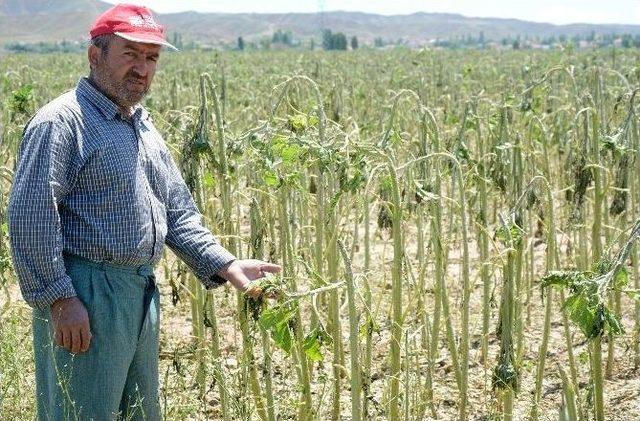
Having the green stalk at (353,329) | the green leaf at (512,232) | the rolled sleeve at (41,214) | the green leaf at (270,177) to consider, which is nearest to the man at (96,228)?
the rolled sleeve at (41,214)

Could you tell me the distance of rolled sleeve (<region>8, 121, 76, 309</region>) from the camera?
202 cm

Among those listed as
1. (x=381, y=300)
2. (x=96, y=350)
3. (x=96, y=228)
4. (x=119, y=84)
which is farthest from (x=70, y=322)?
(x=381, y=300)

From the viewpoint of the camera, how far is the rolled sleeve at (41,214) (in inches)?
79.5

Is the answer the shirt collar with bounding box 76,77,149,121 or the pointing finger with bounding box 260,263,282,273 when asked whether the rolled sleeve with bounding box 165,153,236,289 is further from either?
the shirt collar with bounding box 76,77,149,121

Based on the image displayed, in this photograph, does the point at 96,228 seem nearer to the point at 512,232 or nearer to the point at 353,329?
the point at 353,329

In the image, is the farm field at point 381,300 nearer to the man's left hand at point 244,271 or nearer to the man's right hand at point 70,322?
the man's left hand at point 244,271

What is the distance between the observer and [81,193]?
2133 millimetres

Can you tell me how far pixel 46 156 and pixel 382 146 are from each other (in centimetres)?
111

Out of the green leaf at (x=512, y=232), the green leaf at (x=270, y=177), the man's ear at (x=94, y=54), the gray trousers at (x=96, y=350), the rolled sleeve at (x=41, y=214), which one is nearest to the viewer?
the rolled sleeve at (x=41, y=214)

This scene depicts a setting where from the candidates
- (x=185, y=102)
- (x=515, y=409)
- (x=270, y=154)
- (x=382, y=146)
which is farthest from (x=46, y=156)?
(x=185, y=102)

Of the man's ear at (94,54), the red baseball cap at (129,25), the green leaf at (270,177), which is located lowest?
the green leaf at (270,177)

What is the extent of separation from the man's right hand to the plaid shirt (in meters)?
0.03

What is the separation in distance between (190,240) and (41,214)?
52 centimetres

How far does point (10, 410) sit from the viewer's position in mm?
3027
